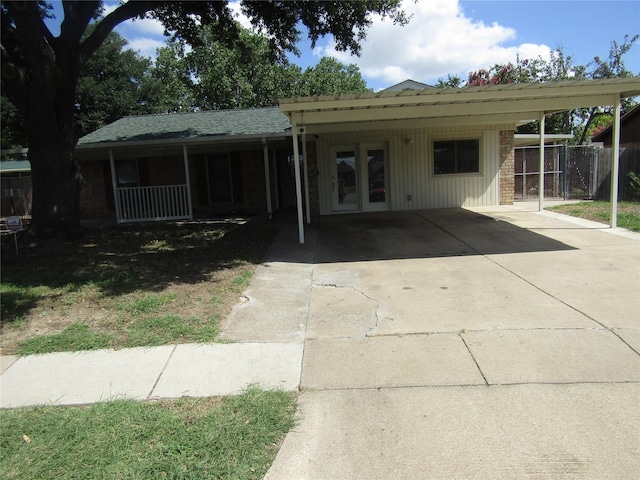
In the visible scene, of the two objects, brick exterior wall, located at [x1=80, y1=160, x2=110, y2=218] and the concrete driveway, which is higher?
brick exterior wall, located at [x1=80, y1=160, x2=110, y2=218]

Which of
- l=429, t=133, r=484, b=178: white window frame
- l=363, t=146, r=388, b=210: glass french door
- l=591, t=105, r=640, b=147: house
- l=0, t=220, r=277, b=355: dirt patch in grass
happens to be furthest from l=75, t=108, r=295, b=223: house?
l=591, t=105, r=640, b=147: house

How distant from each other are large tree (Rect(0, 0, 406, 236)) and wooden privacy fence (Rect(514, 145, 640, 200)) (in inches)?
373

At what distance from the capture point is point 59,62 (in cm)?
1058

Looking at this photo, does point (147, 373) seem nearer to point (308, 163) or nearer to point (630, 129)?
point (308, 163)

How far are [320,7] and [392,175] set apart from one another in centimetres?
562

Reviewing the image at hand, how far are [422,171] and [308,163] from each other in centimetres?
374

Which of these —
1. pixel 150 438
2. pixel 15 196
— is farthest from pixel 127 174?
pixel 150 438

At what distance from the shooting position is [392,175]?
1476 cm

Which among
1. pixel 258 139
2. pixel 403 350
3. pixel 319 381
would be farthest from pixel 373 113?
pixel 319 381

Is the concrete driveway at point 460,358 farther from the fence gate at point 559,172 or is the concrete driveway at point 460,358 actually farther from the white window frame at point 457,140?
the fence gate at point 559,172

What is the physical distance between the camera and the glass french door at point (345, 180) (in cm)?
1470

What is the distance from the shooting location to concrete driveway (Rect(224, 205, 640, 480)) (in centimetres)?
282

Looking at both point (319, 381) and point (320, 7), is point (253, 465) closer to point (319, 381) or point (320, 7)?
point (319, 381)

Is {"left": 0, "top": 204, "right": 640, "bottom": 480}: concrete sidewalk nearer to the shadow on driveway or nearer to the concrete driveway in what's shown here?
the concrete driveway
